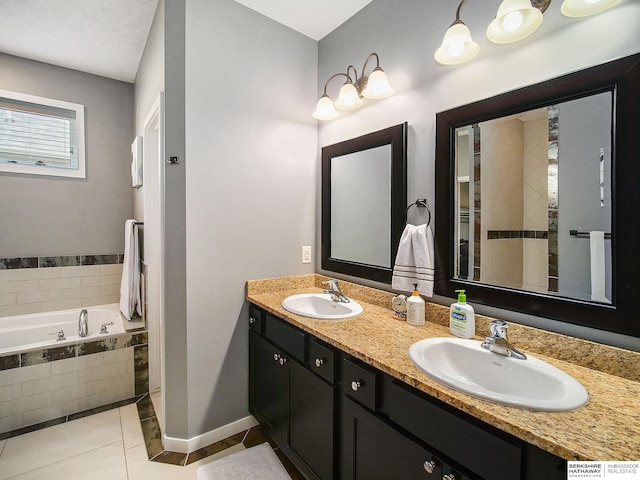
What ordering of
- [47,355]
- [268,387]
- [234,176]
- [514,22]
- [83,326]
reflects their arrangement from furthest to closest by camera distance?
[83,326] < [47,355] < [234,176] < [268,387] < [514,22]

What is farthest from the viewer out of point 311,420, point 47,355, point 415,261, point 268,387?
point 47,355

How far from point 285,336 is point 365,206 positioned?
0.92 m

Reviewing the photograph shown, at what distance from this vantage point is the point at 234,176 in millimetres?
1878

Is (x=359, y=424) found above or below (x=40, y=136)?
below

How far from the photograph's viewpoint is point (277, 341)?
1.66m

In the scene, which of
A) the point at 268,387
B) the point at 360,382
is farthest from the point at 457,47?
the point at 268,387

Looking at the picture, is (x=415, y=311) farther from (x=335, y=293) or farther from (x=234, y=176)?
(x=234, y=176)

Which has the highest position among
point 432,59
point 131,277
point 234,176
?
point 432,59

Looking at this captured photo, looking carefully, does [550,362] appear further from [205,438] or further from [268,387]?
[205,438]

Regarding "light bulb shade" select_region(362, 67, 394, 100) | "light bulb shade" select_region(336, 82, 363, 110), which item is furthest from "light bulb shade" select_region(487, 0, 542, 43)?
"light bulb shade" select_region(336, 82, 363, 110)

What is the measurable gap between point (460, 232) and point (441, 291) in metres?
0.30

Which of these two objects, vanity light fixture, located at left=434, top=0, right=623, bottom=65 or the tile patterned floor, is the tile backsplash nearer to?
the tile patterned floor

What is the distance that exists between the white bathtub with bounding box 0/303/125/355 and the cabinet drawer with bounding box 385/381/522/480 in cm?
224

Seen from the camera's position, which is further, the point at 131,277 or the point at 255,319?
the point at 131,277
